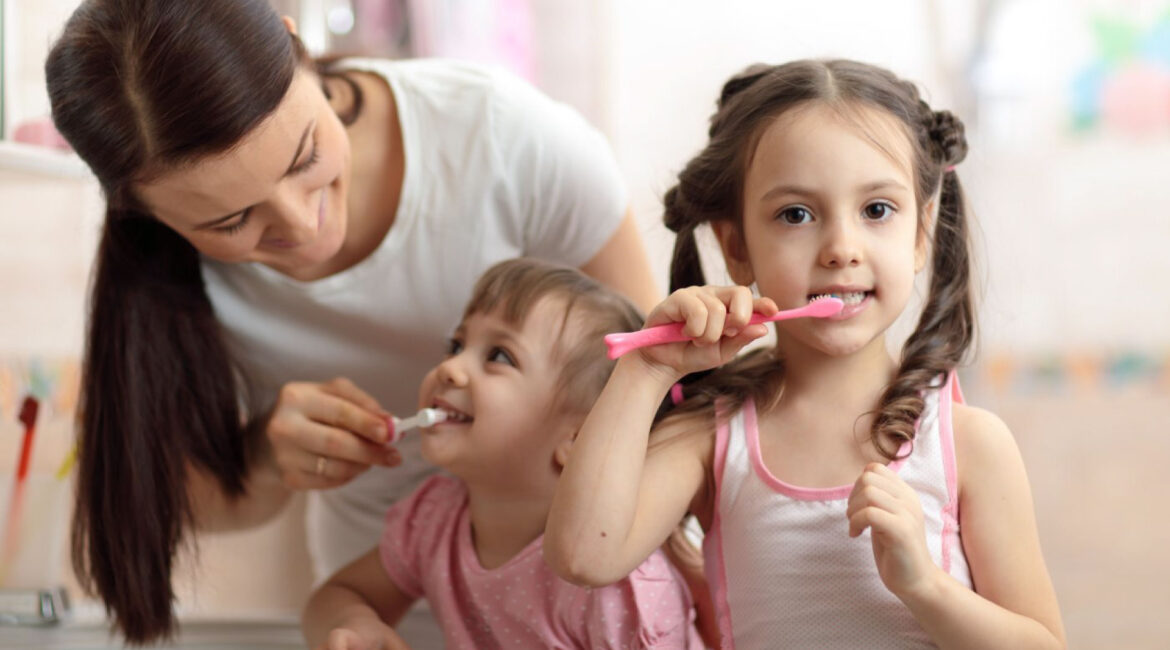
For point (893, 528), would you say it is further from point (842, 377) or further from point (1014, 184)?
point (1014, 184)

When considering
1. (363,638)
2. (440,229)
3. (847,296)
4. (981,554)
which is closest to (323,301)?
(440,229)

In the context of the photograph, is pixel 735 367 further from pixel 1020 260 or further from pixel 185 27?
pixel 1020 260

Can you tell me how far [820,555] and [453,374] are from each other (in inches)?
15.6

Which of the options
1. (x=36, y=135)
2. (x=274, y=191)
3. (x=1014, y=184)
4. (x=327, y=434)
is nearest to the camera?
(x=274, y=191)

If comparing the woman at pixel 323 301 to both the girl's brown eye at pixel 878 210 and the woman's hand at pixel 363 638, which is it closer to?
the woman's hand at pixel 363 638

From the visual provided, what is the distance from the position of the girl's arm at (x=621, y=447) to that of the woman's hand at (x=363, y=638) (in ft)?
0.93

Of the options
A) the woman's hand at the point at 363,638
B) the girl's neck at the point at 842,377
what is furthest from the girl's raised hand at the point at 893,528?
the woman's hand at the point at 363,638

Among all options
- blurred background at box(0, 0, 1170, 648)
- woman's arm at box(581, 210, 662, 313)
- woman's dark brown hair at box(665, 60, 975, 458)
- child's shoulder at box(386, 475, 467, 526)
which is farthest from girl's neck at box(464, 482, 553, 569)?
blurred background at box(0, 0, 1170, 648)

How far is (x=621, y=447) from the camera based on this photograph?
0.89 meters

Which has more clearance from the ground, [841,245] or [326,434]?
[841,245]

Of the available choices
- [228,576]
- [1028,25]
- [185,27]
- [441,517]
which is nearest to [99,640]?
[228,576]

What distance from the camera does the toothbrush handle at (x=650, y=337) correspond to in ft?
2.82

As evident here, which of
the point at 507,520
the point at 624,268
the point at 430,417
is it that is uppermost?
the point at 624,268

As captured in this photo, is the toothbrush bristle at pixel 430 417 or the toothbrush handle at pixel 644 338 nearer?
the toothbrush handle at pixel 644 338
